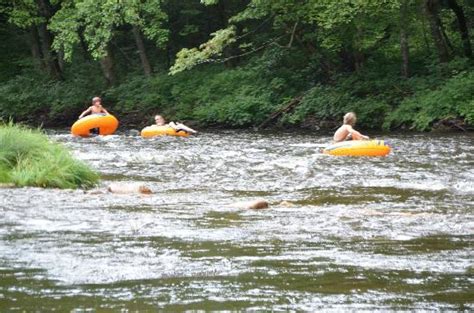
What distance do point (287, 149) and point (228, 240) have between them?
10.2 m

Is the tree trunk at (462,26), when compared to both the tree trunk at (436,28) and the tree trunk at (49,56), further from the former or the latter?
the tree trunk at (49,56)

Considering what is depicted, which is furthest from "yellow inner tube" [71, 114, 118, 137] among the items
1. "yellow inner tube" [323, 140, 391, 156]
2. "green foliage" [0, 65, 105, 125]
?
"green foliage" [0, 65, 105, 125]

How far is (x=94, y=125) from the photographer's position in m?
20.5

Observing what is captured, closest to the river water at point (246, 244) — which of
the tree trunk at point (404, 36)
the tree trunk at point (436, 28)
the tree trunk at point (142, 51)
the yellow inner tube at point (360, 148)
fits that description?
the yellow inner tube at point (360, 148)

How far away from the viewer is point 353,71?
25.2 meters

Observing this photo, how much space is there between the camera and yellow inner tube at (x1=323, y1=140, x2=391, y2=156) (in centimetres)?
1432

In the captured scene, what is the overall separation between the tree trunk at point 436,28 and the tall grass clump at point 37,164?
14124mm

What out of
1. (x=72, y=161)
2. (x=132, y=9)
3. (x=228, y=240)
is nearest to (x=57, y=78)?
(x=132, y=9)

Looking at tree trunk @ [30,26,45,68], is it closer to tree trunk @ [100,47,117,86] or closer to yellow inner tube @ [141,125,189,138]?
tree trunk @ [100,47,117,86]

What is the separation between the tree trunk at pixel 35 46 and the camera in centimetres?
3322

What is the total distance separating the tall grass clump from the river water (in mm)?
458

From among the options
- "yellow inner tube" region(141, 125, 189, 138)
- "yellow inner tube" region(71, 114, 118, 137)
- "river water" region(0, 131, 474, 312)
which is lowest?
"yellow inner tube" region(141, 125, 189, 138)

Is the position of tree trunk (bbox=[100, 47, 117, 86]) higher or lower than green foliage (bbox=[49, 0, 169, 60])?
lower

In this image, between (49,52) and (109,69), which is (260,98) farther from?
(49,52)
